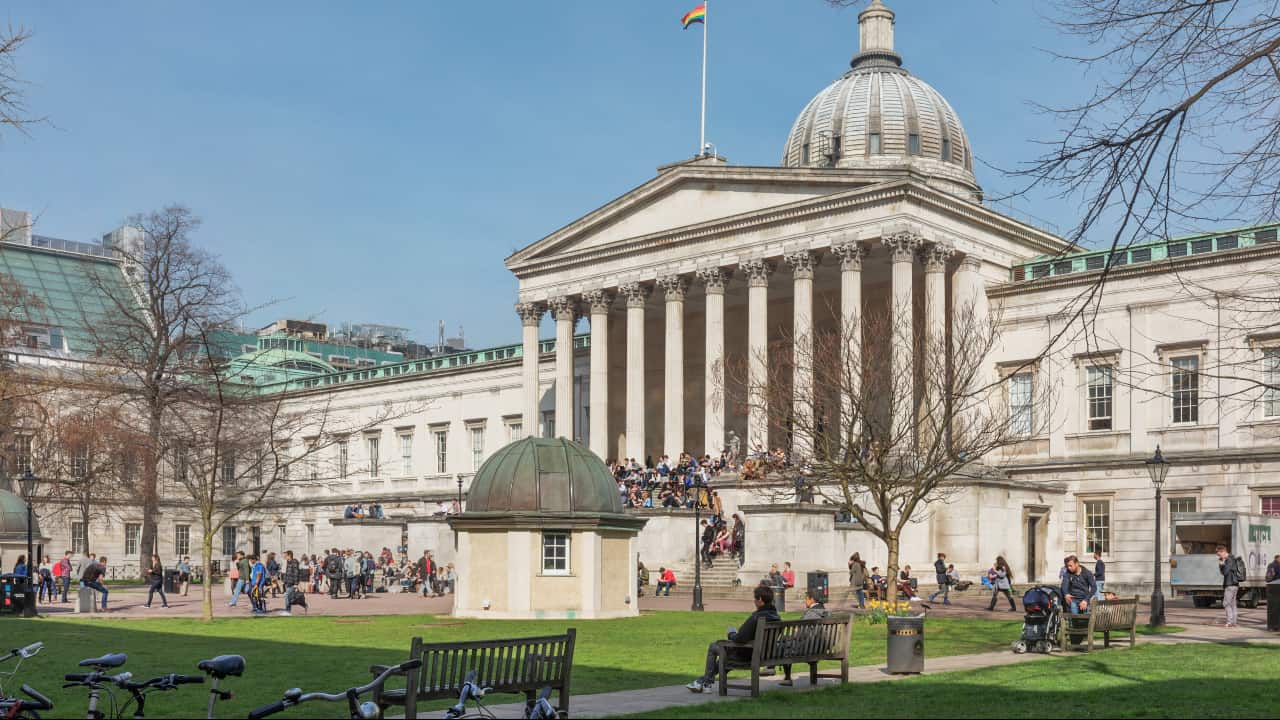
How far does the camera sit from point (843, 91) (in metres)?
72.4

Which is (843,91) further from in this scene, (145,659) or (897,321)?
(145,659)

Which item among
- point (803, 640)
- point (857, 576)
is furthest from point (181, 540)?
point (803, 640)

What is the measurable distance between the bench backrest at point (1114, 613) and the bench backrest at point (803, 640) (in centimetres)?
744

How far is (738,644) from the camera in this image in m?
17.7

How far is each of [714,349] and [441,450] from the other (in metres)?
28.9

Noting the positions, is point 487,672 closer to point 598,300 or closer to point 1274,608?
point 1274,608

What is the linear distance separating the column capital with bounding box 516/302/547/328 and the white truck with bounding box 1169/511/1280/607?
32.2m

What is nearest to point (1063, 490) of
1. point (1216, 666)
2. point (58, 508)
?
point (1216, 666)

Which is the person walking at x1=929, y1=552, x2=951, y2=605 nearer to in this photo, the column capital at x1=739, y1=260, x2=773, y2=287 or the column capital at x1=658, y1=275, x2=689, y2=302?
the column capital at x1=739, y1=260, x2=773, y2=287

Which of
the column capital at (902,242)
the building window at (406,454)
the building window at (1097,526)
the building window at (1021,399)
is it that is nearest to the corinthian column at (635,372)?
the column capital at (902,242)

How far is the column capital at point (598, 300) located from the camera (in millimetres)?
65812

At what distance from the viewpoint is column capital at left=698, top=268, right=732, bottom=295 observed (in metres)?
60.4

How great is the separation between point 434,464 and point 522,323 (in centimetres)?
1729

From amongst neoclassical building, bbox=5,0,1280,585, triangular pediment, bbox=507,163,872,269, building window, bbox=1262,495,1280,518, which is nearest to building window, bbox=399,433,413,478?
neoclassical building, bbox=5,0,1280,585
